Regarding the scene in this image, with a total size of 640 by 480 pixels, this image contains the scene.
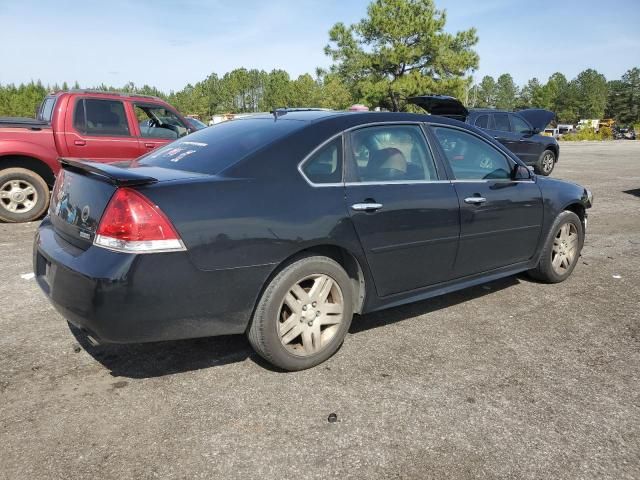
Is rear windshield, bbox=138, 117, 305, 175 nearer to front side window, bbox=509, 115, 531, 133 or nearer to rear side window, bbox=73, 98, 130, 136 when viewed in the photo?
rear side window, bbox=73, 98, 130, 136

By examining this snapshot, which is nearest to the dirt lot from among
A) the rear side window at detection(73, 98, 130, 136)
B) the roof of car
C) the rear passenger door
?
the roof of car

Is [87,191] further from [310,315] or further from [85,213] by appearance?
[310,315]

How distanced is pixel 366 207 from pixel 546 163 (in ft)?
44.4

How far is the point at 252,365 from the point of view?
319 cm

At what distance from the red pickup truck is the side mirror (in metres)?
5.69

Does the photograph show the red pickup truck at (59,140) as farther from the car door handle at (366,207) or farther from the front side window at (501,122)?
the front side window at (501,122)

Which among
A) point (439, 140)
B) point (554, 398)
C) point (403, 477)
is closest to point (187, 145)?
point (439, 140)

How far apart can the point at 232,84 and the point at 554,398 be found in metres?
108

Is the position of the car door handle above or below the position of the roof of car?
below

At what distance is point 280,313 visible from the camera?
3.04 m

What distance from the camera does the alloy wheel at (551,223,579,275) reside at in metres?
4.80

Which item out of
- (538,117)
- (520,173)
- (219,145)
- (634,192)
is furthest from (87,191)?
(538,117)

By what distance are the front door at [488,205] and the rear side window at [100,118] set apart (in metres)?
5.65

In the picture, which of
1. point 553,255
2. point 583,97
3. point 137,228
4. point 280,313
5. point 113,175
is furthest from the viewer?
point 583,97
